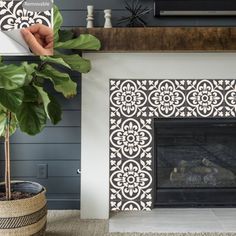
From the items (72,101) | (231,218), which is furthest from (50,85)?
(231,218)

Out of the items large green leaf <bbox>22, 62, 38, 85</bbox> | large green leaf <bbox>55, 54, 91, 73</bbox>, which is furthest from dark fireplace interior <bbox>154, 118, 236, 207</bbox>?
large green leaf <bbox>22, 62, 38, 85</bbox>

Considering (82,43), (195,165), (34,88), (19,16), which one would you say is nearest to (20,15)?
(19,16)

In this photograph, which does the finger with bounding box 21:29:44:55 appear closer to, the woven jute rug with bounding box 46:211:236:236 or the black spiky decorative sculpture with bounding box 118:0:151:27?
the black spiky decorative sculpture with bounding box 118:0:151:27

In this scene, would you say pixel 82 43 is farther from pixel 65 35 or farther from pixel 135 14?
pixel 135 14

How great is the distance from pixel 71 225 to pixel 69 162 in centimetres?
47

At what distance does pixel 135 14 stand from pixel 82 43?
0.49 metres

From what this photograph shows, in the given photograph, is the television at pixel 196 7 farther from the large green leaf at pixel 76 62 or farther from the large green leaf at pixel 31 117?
the large green leaf at pixel 31 117

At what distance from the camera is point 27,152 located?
2420mm

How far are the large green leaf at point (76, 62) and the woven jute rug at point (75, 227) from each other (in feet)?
3.22

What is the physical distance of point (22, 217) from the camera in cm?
174

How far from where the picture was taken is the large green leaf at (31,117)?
1.69m

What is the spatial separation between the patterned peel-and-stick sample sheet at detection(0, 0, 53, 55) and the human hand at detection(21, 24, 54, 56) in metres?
0.03

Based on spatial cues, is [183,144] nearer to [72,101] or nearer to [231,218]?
[231,218]

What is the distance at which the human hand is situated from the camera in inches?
75.6
